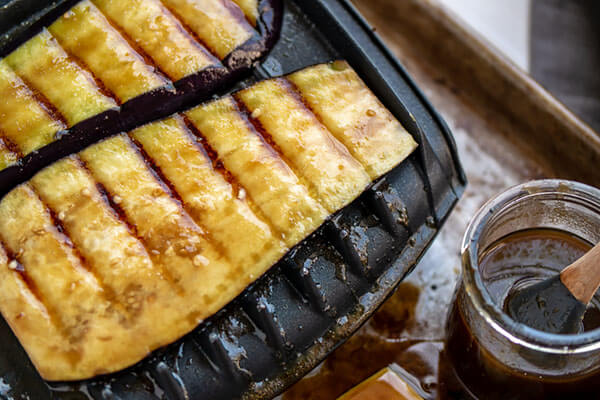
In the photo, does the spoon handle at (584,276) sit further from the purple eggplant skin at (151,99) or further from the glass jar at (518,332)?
the purple eggplant skin at (151,99)

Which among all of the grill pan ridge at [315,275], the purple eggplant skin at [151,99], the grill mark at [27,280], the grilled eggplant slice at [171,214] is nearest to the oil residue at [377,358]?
the grill pan ridge at [315,275]

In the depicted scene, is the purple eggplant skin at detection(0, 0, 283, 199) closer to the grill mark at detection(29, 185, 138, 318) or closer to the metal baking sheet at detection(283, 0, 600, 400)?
the grill mark at detection(29, 185, 138, 318)

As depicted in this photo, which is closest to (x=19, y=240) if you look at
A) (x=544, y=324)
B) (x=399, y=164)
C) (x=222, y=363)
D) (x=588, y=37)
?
(x=222, y=363)

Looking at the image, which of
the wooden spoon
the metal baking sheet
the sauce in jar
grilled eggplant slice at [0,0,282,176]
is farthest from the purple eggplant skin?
the wooden spoon

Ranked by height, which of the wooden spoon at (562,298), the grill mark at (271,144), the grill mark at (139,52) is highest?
the grill mark at (139,52)

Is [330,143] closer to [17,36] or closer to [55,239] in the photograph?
[55,239]

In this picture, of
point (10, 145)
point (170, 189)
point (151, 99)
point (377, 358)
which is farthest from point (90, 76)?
point (377, 358)

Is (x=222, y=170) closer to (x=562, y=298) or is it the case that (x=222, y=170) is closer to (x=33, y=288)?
(x=33, y=288)
